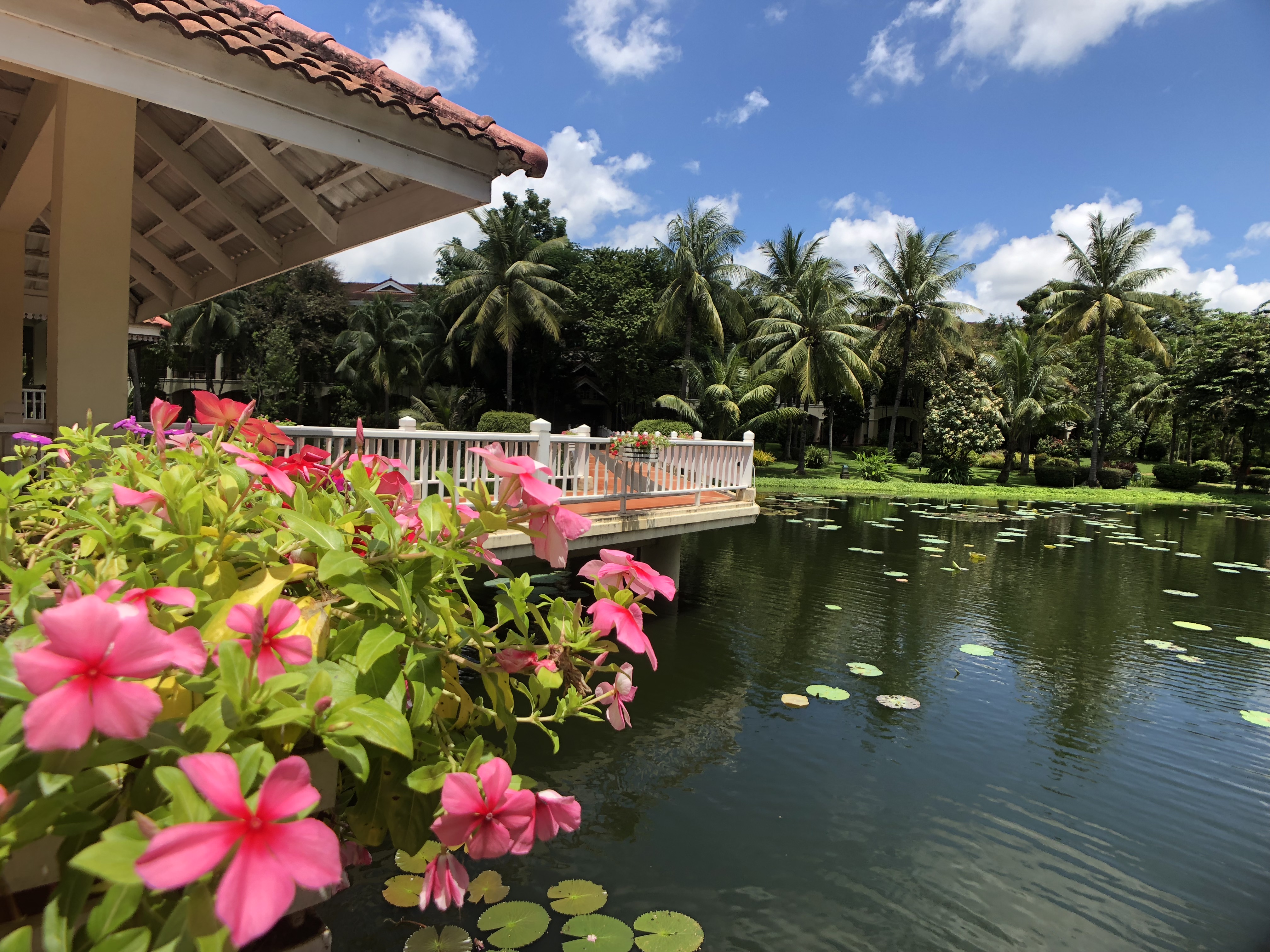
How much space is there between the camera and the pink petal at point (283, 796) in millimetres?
536

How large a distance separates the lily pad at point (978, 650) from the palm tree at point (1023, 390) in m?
24.6

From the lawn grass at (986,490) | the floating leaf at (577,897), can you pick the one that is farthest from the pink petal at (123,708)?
the lawn grass at (986,490)

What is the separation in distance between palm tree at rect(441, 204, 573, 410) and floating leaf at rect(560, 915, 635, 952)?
90.3ft

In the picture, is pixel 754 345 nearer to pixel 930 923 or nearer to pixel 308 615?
pixel 930 923

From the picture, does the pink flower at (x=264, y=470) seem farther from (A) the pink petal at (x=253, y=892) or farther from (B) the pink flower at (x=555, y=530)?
(A) the pink petal at (x=253, y=892)

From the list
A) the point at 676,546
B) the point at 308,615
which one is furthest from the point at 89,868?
the point at 676,546

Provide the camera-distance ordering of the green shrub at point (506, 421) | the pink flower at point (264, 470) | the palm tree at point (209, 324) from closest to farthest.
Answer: the pink flower at point (264, 470), the green shrub at point (506, 421), the palm tree at point (209, 324)

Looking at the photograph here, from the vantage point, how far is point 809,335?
89.7 ft

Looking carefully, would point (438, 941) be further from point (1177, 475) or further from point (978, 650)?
point (1177, 475)

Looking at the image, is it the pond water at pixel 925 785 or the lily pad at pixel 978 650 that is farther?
the lily pad at pixel 978 650

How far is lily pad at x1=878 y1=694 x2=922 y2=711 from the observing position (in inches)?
196

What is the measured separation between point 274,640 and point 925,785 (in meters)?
4.05

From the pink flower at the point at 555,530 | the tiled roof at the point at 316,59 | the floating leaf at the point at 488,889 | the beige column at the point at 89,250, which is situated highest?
the tiled roof at the point at 316,59

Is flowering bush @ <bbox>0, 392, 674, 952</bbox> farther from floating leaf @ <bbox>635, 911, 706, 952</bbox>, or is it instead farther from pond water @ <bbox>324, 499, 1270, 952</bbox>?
pond water @ <bbox>324, 499, 1270, 952</bbox>
